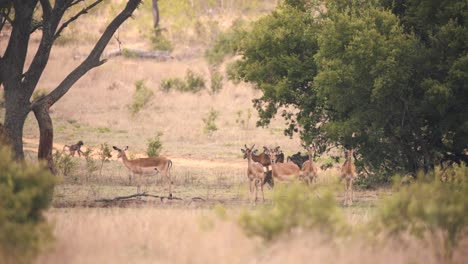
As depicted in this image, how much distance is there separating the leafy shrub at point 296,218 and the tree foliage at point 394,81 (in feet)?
25.2

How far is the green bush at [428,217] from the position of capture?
11.9 m

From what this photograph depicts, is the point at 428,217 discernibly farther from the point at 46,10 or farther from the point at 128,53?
the point at 128,53

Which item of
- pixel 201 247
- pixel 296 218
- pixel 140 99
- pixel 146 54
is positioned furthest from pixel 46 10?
pixel 146 54

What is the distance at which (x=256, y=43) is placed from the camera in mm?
23688

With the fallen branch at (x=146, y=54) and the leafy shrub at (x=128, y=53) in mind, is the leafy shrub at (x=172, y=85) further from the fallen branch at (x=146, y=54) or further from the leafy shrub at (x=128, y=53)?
the fallen branch at (x=146, y=54)

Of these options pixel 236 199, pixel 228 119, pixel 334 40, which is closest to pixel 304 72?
pixel 334 40

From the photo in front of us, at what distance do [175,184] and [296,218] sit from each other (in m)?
12.2

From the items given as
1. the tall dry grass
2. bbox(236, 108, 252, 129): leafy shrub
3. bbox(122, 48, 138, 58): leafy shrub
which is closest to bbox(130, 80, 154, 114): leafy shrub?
bbox(236, 108, 252, 129): leafy shrub

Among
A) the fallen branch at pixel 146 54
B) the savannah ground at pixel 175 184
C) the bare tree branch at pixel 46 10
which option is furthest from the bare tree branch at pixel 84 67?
the fallen branch at pixel 146 54

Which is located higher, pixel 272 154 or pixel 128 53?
pixel 128 53

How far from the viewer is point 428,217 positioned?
1168 centimetres

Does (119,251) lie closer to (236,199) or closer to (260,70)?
(236,199)

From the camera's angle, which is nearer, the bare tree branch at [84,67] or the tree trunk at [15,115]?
the tree trunk at [15,115]

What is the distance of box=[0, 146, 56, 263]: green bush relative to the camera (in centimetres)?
1064
